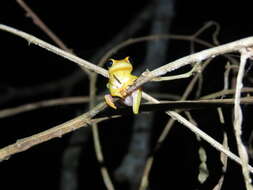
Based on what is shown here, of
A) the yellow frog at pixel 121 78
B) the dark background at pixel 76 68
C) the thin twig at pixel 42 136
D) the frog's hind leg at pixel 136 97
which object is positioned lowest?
the frog's hind leg at pixel 136 97

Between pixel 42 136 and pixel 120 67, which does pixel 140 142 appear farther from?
pixel 120 67

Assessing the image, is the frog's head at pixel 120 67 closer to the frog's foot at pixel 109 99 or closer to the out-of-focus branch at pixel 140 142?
the frog's foot at pixel 109 99

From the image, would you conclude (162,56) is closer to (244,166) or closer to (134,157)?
(134,157)

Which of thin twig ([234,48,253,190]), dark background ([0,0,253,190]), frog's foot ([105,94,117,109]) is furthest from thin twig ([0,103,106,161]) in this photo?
dark background ([0,0,253,190])

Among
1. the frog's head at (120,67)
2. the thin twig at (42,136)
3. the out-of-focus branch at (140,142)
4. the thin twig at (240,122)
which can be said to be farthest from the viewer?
the out-of-focus branch at (140,142)

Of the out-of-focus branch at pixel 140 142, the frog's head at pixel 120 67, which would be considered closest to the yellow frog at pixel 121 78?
the frog's head at pixel 120 67

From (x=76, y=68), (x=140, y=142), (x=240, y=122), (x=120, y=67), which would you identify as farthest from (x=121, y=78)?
(x=76, y=68)

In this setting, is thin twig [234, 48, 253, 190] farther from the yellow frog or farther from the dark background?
the dark background

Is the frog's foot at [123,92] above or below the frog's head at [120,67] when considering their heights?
below

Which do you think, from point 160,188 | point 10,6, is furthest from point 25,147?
point 10,6
